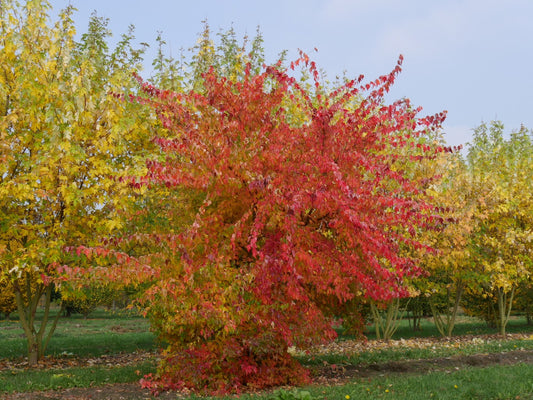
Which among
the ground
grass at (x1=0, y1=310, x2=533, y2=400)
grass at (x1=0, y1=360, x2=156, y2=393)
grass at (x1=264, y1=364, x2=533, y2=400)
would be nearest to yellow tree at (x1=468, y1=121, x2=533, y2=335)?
grass at (x1=0, y1=310, x2=533, y2=400)

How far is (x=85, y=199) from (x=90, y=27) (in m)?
5.01

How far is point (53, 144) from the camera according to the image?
921cm

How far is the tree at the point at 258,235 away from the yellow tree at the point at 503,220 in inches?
356

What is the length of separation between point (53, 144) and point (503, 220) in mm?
15542

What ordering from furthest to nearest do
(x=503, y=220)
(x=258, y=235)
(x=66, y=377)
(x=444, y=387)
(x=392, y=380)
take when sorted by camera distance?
(x=503, y=220), (x=66, y=377), (x=392, y=380), (x=258, y=235), (x=444, y=387)

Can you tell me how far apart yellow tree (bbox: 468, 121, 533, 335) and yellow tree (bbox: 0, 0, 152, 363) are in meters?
11.6

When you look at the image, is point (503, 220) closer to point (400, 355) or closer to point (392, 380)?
point (400, 355)

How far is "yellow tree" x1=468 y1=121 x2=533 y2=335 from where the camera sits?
16.6m

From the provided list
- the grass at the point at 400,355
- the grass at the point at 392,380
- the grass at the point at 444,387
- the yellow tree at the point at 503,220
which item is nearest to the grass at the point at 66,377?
the grass at the point at 392,380

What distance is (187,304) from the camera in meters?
7.46

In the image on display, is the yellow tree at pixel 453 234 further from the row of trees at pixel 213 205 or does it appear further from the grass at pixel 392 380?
the row of trees at pixel 213 205

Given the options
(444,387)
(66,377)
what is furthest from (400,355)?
(66,377)

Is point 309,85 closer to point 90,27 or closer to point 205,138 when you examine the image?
point 90,27

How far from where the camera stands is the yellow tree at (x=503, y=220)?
16594 millimetres
